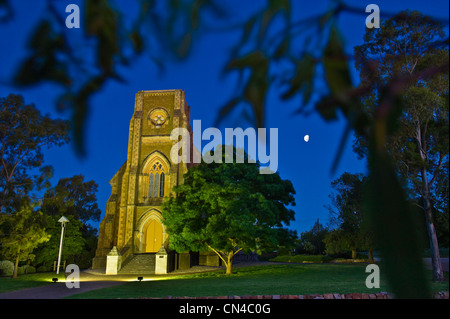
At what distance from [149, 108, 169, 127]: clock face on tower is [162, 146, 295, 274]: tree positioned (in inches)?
399

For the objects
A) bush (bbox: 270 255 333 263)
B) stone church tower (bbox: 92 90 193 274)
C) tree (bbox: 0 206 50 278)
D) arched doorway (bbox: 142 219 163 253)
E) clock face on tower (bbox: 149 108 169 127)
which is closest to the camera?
tree (bbox: 0 206 50 278)

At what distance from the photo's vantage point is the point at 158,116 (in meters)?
32.2

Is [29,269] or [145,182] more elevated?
[145,182]

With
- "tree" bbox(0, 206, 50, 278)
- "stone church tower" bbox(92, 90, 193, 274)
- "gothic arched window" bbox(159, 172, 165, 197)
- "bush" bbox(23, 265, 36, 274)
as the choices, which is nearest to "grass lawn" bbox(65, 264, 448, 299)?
"tree" bbox(0, 206, 50, 278)

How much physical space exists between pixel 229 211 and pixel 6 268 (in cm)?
1549

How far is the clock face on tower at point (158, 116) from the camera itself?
3191 cm

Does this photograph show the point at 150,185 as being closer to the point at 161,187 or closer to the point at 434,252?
the point at 161,187

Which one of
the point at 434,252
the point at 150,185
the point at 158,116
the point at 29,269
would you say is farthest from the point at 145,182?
the point at 434,252

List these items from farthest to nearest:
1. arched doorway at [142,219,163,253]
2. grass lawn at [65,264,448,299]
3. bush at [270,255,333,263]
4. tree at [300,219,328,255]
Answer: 1. tree at [300,219,328,255]
2. bush at [270,255,333,263]
3. arched doorway at [142,219,163,253]
4. grass lawn at [65,264,448,299]

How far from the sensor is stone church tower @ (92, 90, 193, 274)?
1101 inches

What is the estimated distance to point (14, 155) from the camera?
1630cm

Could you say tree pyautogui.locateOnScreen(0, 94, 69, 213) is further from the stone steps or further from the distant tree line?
the stone steps

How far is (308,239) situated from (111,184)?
25.1 meters
